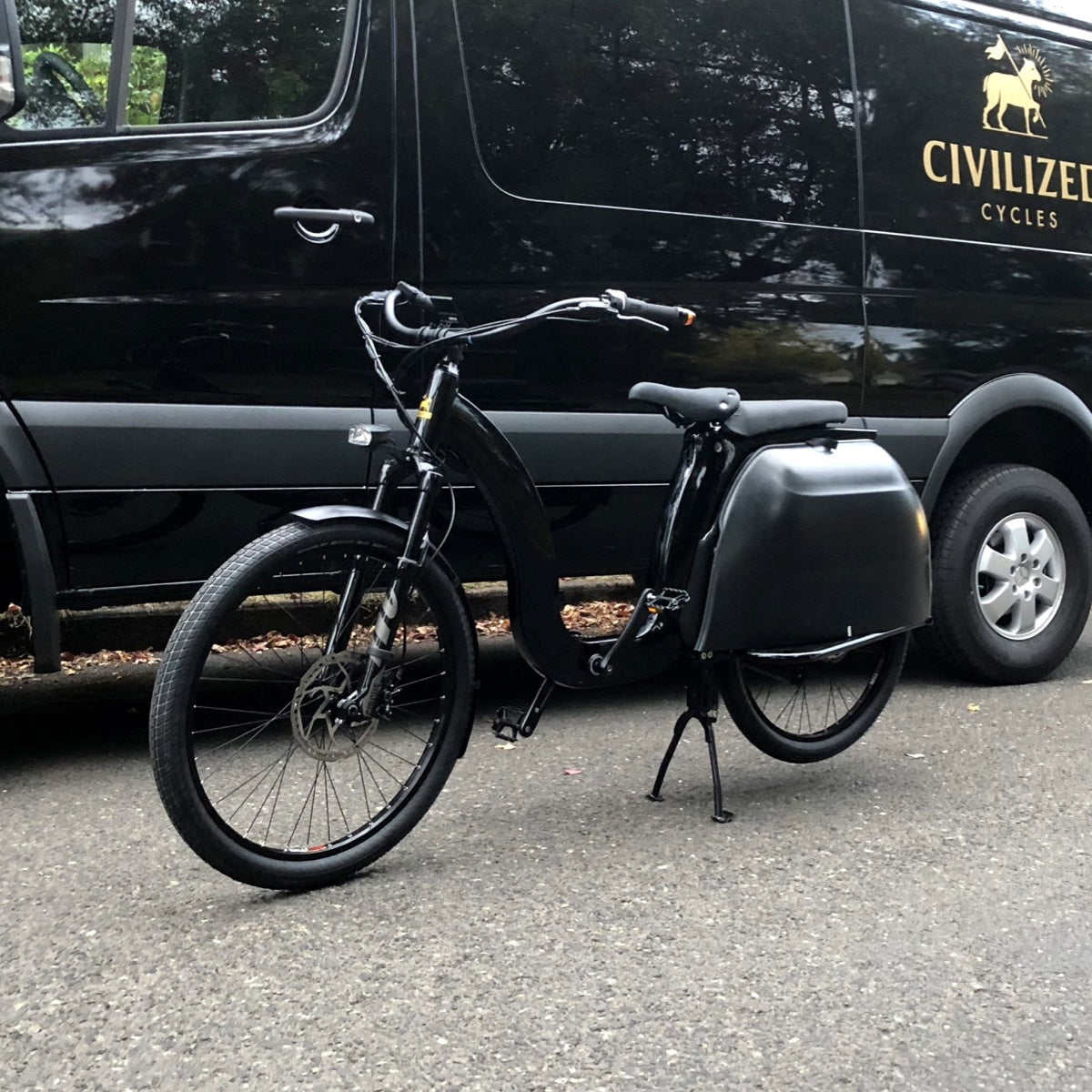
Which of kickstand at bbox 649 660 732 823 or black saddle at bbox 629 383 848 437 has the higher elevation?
black saddle at bbox 629 383 848 437

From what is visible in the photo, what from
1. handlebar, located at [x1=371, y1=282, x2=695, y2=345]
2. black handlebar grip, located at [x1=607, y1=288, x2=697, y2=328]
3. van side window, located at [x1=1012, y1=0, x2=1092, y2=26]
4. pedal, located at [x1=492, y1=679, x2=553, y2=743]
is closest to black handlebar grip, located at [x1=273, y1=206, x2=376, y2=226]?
handlebar, located at [x1=371, y1=282, x2=695, y2=345]

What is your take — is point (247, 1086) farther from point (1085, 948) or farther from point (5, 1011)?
point (1085, 948)

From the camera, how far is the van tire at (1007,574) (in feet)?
16.0

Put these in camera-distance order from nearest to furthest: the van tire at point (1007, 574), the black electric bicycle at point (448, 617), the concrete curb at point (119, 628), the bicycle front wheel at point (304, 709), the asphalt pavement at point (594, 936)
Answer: the asphalt pavement at point (594, 936), the bicycle front wheel at point (304, 709), the black electric bicycle at point (448, 617), the van tire at point (1007, 574), the concrete curb at point (119, 628)

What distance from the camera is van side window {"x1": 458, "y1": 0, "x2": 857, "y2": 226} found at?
13.4ft

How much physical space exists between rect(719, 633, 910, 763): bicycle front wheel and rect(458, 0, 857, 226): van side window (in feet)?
4.93

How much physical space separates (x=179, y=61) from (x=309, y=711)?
1.81m

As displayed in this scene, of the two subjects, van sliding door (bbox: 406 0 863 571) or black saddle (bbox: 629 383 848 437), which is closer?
black saddle (bbox: 629 383 848 437)

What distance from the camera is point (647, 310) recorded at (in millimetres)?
3164

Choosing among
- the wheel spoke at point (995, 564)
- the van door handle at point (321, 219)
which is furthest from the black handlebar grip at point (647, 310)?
the wheel spoke at point (995, 564)

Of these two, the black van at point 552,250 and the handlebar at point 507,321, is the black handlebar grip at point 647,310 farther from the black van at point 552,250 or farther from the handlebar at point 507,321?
the black van at point 552,250

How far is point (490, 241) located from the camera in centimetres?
406

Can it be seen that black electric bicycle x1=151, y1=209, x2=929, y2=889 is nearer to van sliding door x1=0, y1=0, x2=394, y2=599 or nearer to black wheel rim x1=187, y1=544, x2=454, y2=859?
black wheel rim x1=187, y1=544, x2=454, y2=859

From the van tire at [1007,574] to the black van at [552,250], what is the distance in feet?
0.04
